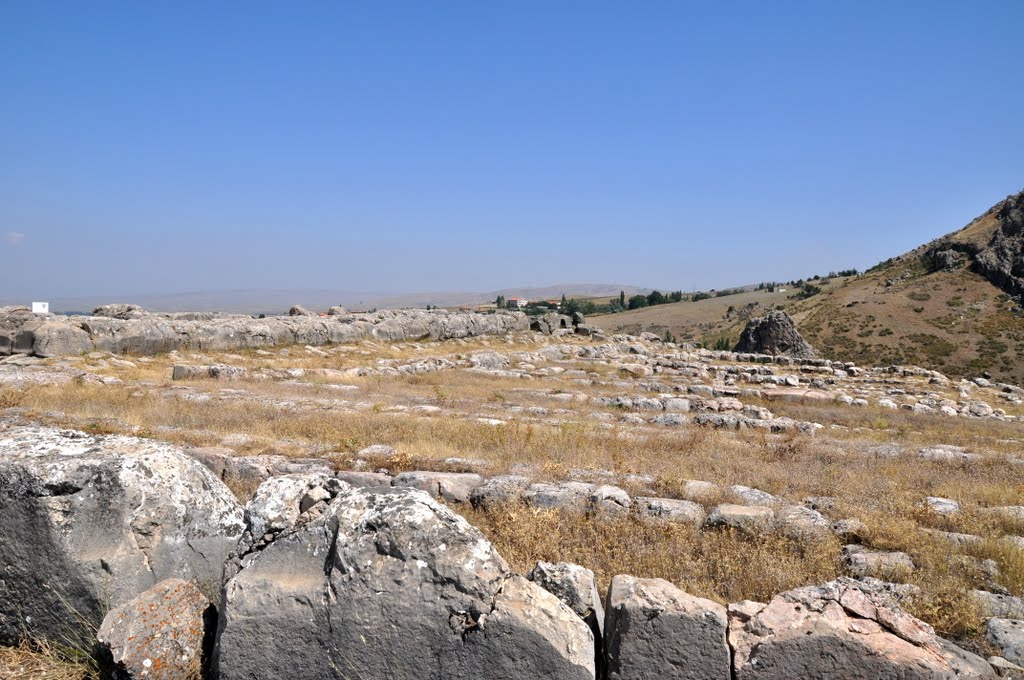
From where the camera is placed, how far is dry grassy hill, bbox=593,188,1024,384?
40562 mm

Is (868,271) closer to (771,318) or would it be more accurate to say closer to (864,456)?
(771,318)

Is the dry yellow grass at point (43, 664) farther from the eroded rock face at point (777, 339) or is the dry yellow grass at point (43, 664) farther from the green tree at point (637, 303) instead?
the green tree at point (637, 303)

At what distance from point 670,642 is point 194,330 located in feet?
67.0

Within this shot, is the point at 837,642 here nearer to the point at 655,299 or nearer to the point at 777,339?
the point at 777,339

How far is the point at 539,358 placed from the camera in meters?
23.3

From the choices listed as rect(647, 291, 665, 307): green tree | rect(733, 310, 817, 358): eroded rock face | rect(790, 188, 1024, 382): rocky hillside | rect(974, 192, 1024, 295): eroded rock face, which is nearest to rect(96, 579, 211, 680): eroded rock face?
rect(733, 310, 817, 358): eroded rock face

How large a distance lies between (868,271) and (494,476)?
72.9 meters

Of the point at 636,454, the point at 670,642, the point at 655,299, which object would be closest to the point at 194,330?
the point at 636,454

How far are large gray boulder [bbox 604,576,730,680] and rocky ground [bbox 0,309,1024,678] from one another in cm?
1

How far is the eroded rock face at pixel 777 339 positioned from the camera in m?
30.7

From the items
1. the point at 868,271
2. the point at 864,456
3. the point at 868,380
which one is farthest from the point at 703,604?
the point at 868,271

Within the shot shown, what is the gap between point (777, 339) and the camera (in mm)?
30969

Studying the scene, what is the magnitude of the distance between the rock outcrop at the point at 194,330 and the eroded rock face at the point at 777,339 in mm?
14952

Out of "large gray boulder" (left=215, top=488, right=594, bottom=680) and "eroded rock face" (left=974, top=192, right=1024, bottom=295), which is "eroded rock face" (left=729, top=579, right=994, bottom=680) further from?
"eroded rock face" (left=974, top=192, right=1024, bottom=295)
